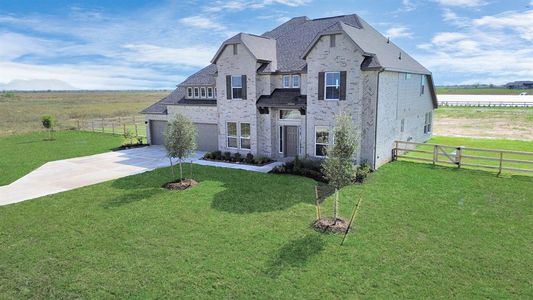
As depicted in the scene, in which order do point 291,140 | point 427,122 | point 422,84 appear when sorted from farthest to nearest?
point 427,122 → point 422,84 → point 291,140

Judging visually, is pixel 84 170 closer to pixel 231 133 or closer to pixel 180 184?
pixel 180 184

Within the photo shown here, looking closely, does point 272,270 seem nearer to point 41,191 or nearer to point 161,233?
point 161,233

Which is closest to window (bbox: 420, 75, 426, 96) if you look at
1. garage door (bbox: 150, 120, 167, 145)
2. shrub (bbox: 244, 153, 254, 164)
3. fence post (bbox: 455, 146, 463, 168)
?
fence post (bbox: 455, 146, 463, 168)

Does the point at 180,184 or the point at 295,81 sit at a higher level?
the point at 295,81

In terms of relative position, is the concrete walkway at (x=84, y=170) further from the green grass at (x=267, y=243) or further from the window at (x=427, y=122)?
the window at (x=427, y=122)

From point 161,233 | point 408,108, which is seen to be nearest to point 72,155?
point 161,233

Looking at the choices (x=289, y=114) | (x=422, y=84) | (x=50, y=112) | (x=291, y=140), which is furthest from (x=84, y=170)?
(x=50, y=112)
